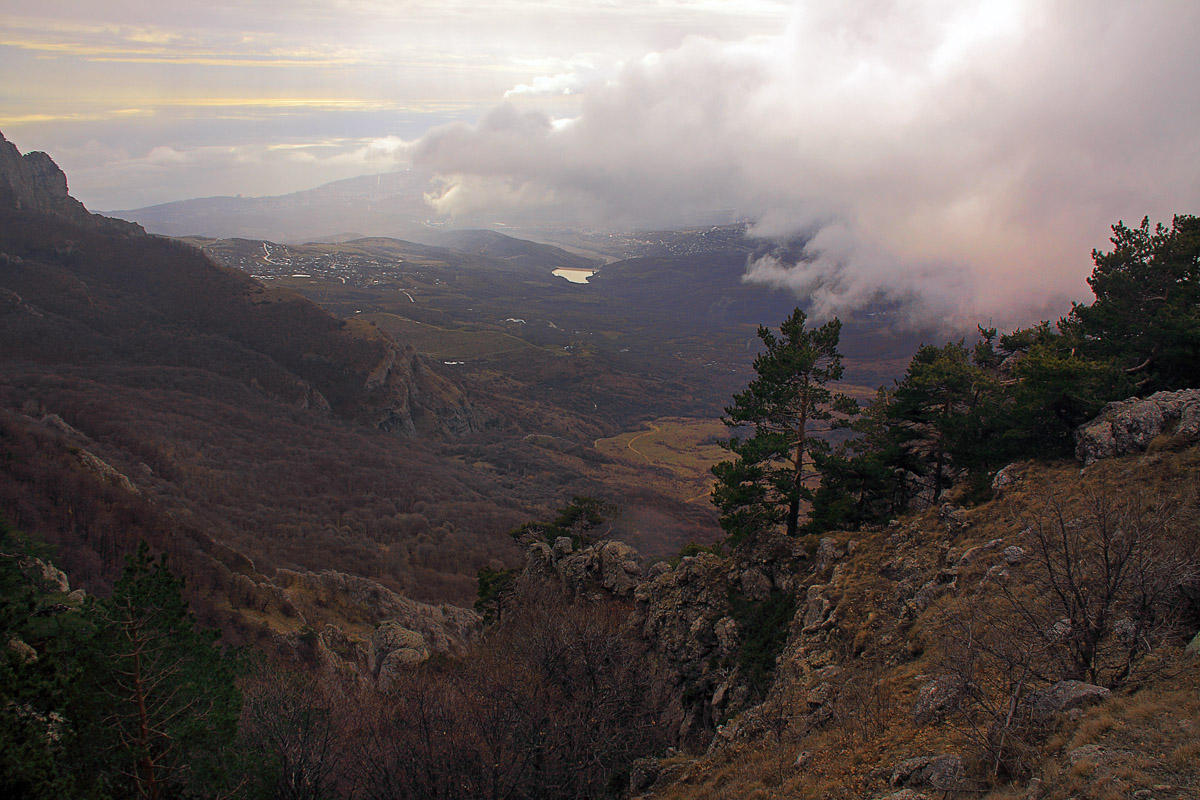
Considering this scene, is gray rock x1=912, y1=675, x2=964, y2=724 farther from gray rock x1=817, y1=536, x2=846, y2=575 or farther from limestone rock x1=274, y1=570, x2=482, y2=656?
limestone rock x1=274, y1=570, x2=482, y2=656

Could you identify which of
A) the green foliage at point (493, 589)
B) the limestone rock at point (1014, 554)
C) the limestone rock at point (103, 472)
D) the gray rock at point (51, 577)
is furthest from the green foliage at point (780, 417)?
the limestone rock at point (103, 472)

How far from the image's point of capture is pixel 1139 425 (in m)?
21.2

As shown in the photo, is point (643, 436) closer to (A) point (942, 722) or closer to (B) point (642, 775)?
(B) point (642, 775)

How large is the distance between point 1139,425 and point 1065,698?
595 inches

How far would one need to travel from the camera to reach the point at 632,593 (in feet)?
113

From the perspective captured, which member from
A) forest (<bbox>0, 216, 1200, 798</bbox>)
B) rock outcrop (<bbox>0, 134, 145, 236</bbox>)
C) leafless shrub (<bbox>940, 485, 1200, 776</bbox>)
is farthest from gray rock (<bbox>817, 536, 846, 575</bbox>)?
rock outcrop (<bbox>0, 134, 145, 236</bbox>)

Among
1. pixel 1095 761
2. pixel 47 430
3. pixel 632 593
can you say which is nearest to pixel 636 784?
pixel 1095 761

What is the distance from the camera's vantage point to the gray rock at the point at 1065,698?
1110cm

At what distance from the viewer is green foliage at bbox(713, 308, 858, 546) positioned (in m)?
27.8

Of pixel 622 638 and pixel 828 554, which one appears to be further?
pixel 622 638

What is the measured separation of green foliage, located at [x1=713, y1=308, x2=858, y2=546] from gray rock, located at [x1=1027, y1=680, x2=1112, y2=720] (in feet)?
52.7

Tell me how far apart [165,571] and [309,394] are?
448 ft

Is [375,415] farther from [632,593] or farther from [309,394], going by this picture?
[632,593]

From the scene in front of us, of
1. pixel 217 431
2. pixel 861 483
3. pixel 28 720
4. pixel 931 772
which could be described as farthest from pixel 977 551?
pixel 217 431
